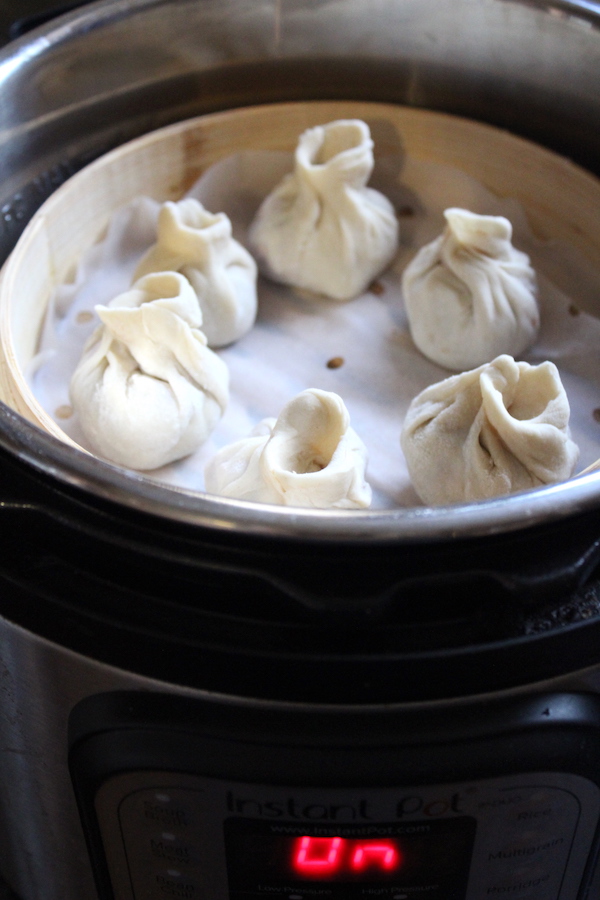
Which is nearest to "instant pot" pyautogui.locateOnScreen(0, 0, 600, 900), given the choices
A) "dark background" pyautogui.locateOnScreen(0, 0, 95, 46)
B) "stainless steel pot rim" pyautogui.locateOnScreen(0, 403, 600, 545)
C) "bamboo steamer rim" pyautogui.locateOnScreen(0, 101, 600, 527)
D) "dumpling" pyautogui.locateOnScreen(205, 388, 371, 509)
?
"stainless steel pot rim" pyautogui.locateOnScreen(0, 403, 600, 545)

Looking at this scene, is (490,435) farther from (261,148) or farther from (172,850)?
(261,148)

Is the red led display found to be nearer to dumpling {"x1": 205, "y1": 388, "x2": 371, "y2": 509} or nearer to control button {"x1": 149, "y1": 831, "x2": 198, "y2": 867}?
control button {"x1": 149, "y1": 831, "x2": 198, "y2": 867}

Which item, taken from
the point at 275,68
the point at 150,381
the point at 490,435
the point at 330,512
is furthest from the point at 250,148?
the point at 330,512

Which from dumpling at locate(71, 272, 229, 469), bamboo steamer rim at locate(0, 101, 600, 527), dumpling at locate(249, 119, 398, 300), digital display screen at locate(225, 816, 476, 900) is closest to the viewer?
digital display screen at locate(225, 816, 476, 900)

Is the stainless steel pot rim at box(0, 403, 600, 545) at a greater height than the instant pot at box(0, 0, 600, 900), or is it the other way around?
the stainless steel pot rim at box(0, 403, 600, 545)

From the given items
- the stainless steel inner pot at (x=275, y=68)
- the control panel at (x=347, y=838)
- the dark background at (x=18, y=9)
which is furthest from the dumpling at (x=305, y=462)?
the dark background at (x=18, y=9)

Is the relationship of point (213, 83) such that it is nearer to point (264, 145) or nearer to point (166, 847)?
point (264, 145)
